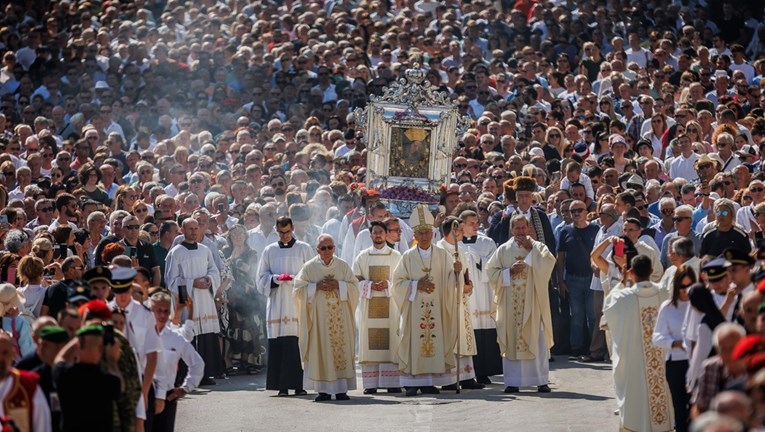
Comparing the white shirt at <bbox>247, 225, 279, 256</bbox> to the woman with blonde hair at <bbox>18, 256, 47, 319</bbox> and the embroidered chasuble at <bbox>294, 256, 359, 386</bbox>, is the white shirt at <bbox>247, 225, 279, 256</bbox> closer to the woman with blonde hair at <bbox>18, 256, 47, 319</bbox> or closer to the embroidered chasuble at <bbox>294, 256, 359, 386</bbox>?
the embroidered chasuble at <bbox>294, 256, 359, 386</bbox>

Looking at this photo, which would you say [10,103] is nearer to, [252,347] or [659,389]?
[252,347]

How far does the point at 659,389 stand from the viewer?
14.8 metres

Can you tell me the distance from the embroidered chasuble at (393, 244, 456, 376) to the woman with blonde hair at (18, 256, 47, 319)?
456 cm

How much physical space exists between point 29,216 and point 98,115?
5.95 metres

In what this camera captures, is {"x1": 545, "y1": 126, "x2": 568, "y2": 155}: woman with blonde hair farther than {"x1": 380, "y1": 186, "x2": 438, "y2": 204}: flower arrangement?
Yes

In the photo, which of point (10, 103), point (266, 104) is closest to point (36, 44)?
point (10, 103)

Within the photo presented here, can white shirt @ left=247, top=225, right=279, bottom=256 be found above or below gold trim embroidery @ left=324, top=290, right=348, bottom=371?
above

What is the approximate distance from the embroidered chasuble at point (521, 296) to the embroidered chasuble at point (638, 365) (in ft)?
10.6

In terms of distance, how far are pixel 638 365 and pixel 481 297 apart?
175 inches

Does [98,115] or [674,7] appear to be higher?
[674,7]

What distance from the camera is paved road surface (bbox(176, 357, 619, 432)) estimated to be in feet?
51.3

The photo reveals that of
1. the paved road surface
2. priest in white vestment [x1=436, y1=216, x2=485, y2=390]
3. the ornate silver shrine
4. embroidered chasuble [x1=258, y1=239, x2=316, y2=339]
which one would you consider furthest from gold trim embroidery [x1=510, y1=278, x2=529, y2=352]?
the ornate silver shrine

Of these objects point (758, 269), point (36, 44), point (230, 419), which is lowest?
point (230, 419)

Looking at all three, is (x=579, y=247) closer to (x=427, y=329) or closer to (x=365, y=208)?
(x=365, y=208)
